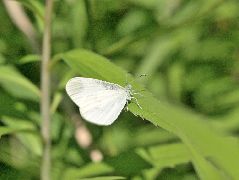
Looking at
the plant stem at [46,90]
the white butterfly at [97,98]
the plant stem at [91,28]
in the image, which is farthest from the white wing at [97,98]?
the plant stem at [91,28]

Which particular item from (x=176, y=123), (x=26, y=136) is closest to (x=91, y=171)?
(x=26, y=136)

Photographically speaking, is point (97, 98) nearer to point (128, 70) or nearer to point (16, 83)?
point (16, 83)

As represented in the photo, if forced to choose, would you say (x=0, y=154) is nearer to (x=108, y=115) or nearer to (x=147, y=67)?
(x=108, y=115)

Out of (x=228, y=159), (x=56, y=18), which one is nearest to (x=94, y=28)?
(x=56, y=18)

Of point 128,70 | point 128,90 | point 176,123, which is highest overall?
point 128,70

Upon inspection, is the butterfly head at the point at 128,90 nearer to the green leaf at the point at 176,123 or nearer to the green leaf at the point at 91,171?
the green leaf at the point at 176,123

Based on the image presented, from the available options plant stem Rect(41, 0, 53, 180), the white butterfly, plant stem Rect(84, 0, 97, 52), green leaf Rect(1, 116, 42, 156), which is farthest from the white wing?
plant stem Rect(84, 0, 97, 52)

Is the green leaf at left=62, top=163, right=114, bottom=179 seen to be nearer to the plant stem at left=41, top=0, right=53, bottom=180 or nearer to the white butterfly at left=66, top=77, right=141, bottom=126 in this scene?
the plant stem at left=41, top=0, right=53, bottom=180
